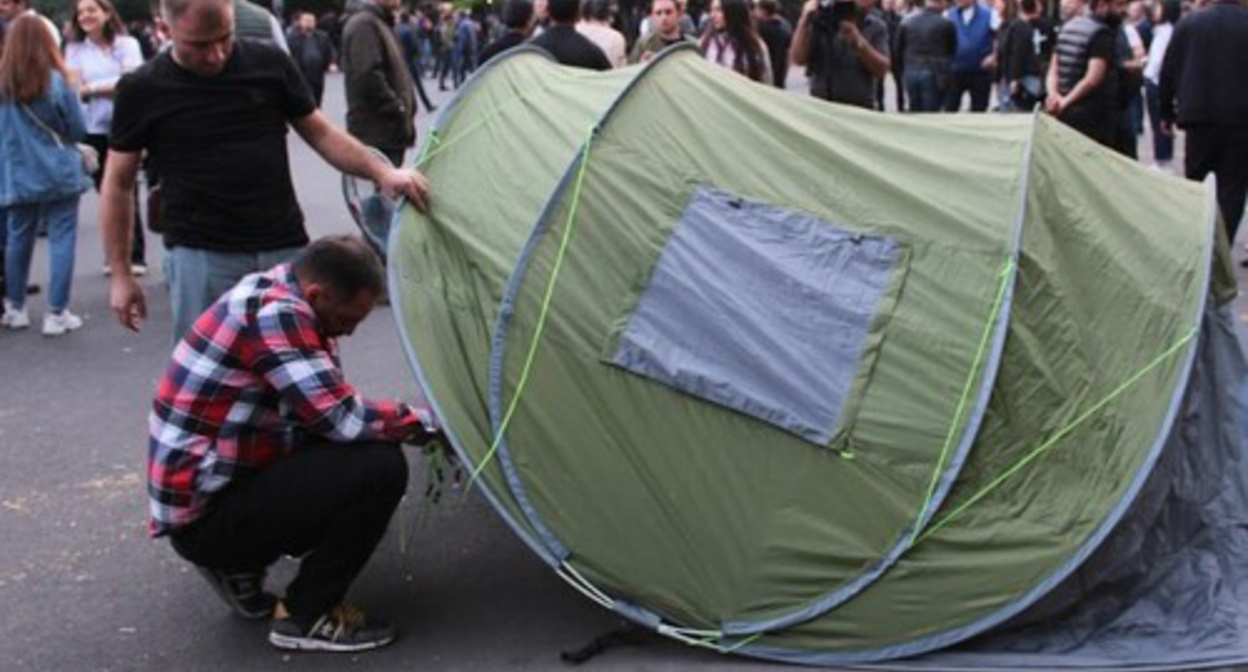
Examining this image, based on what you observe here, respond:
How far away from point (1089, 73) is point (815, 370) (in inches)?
226

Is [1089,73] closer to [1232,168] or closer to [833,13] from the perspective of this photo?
[1232,168]

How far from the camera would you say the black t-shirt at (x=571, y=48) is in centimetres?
725

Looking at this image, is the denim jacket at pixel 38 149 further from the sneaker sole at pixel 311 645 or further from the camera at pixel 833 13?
the sneaker sole at pixel 311 645

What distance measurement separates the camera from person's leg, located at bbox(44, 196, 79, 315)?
7.68m

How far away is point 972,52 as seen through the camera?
527 inches

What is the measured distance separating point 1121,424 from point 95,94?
739 cm

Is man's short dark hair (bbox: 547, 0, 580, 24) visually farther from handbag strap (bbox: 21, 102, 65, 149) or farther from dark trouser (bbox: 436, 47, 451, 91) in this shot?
dark trouser (bbox: 436, 47, 451, 91)

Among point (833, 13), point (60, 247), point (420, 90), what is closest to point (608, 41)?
point (833, 13)

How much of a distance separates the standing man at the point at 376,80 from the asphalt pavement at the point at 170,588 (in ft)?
7.07

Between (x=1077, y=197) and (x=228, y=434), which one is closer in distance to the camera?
(x=228, y=434)

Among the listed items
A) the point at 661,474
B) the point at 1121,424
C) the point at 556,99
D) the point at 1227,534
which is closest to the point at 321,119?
the point at 556,99

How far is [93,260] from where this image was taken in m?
9.96

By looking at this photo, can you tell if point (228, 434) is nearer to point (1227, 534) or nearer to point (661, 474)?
point (661, 474)

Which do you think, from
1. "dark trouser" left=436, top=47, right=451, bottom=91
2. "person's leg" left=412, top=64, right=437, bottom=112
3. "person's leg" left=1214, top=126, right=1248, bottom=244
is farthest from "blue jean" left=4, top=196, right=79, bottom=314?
"dark trouser" left=436, top=47, right=451, bottom=91
